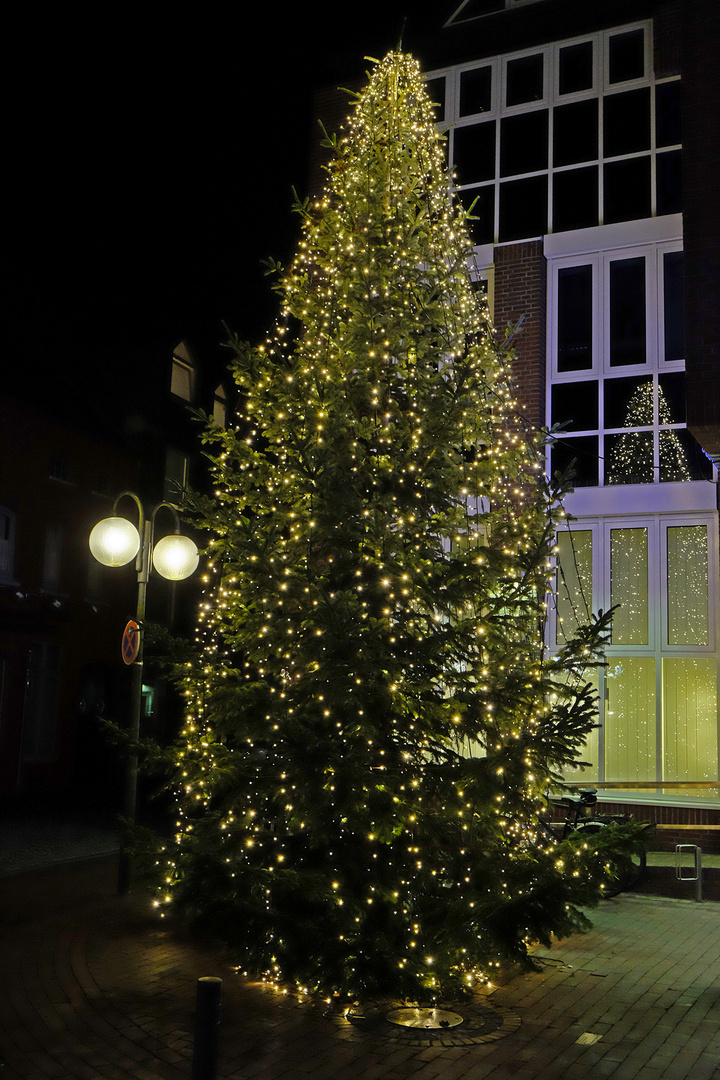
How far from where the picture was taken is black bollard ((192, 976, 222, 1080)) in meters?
3.80

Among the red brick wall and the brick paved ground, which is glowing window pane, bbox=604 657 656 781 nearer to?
the red brick wall

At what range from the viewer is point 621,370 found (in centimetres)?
1423

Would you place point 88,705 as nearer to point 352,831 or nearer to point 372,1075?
point 352,831

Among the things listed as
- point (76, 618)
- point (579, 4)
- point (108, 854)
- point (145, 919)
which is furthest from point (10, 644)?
point (579, 4)

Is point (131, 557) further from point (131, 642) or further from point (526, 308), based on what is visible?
point (526, 308)

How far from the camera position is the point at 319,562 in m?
8.00

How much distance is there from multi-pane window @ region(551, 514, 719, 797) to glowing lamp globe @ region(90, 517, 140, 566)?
6.11m

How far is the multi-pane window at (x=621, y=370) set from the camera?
45.5 ft

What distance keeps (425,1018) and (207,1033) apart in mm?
2967

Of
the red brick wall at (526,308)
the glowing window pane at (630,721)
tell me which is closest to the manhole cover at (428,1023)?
the glowing window pane at (630,721)

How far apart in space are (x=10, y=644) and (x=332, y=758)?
1623 centimetres

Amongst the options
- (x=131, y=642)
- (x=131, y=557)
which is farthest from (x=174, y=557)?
(x=131, y=642)

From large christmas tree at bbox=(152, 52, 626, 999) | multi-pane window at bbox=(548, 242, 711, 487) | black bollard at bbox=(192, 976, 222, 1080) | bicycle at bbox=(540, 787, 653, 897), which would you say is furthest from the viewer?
multi-pane window at bbox=(548, 242, 711, 487)

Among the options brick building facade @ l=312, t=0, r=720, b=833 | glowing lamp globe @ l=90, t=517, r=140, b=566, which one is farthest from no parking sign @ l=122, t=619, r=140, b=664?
brick building facade @ l=312, t=0, r=720, b=833
